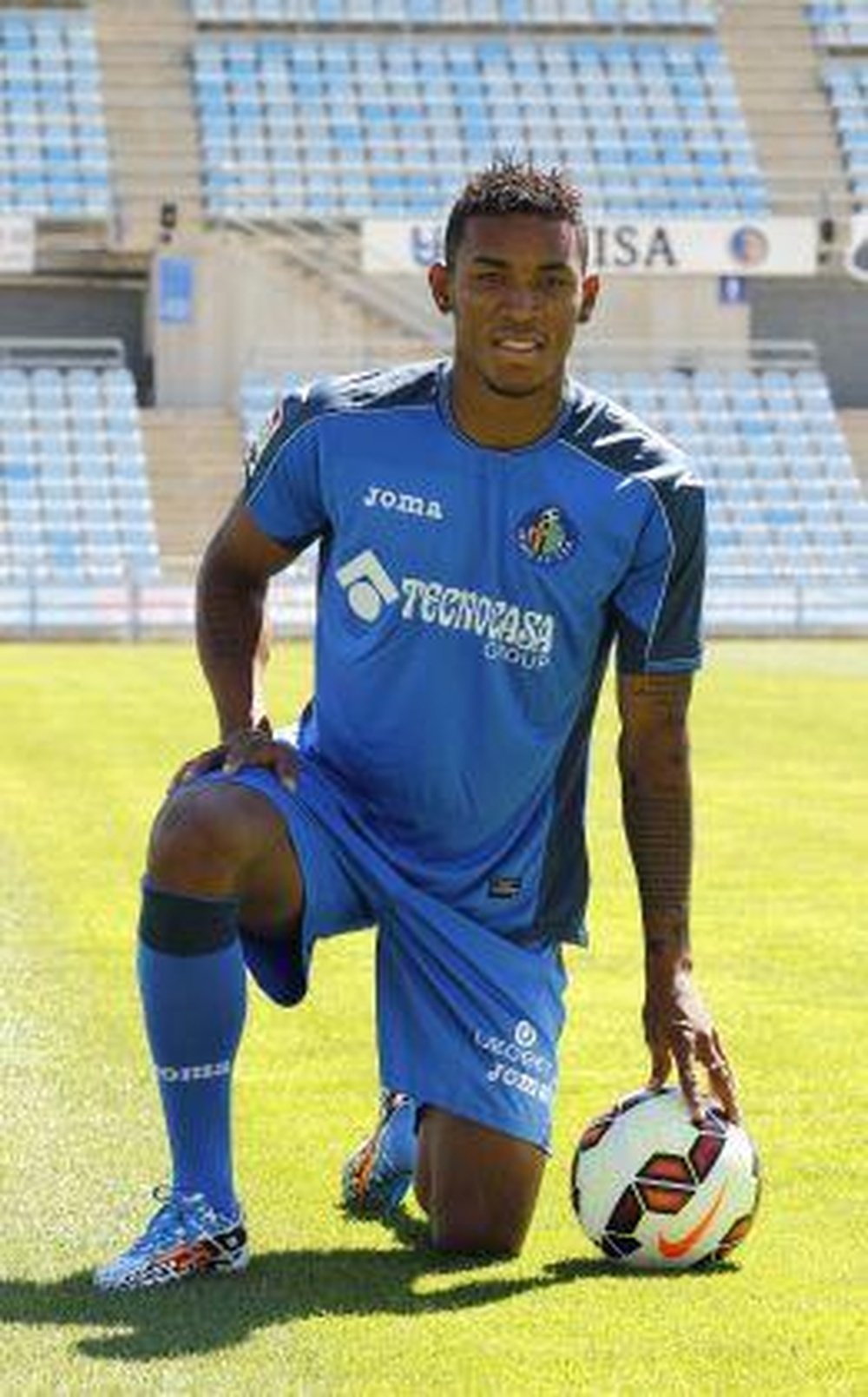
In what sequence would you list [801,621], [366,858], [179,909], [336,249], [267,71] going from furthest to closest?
1. [267,71]
2. [336,249]
3. [801,621]
4. [366,858]
5. [179,909]

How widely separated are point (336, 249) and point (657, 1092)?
36.2 meters

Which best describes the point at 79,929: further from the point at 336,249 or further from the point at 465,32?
the point at 465,32

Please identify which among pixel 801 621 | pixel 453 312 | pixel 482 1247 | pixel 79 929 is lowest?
pixel 801 621

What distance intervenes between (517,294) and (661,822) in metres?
1.07

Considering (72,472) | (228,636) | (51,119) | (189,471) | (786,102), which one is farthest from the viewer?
(786,102)

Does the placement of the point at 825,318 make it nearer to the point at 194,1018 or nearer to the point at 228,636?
the point at 228,636

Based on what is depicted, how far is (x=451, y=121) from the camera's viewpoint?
147 feet

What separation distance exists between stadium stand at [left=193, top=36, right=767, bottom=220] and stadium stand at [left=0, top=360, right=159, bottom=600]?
3664mm

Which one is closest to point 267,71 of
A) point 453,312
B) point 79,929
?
point 79,929

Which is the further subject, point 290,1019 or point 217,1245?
point 290,1019

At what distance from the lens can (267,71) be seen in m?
44.8

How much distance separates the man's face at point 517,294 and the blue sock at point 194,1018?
1167 millimetres

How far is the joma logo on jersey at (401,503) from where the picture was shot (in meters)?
6.14

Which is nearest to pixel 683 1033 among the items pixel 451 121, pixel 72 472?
pixel 72 472
